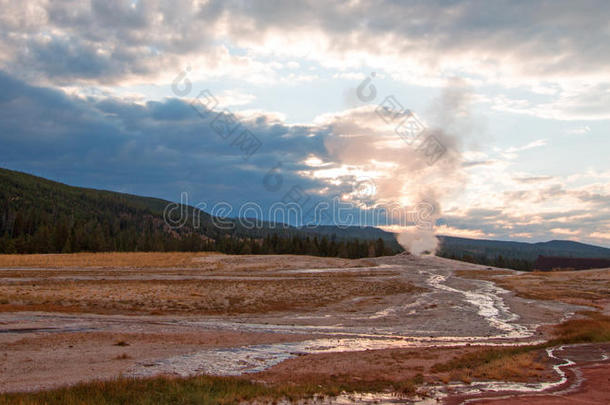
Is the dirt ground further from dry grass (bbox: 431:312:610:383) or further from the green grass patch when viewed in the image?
the green grass patch

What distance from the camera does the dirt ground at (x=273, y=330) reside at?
15523 mm

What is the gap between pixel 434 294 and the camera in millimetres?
45562

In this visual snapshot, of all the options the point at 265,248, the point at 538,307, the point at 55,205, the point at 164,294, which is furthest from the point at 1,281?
the point at 55,205

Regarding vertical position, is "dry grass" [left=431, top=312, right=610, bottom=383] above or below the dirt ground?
above

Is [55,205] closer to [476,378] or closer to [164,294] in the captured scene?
[164,294]

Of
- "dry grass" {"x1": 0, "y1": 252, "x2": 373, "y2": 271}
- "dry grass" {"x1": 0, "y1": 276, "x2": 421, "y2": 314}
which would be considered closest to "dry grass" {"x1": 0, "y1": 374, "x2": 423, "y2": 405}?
"dry grass" {"x1": 0, "y1": 276, "x2": 421, "y2": 314}

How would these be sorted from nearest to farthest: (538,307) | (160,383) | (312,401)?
(312,401)
(160,383)
(538,307)

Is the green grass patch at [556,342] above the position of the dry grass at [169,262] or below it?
below

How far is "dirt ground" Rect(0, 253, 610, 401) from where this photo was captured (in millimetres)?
15523

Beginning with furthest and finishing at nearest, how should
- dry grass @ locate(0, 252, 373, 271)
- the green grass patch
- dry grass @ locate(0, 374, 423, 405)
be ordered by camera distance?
dry grass @ locate(0, 252, 373, 271)
the green grass patch
dry grass @ locate(0, 374, 423, 405)

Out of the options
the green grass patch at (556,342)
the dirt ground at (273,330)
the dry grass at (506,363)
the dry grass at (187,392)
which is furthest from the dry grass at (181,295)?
the dry grass at (187,392)

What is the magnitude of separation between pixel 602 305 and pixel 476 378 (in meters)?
30.1

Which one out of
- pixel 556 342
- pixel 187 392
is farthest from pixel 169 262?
pixel 187 392

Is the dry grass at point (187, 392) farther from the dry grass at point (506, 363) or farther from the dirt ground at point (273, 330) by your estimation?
the dry grass at point (506, 363)
